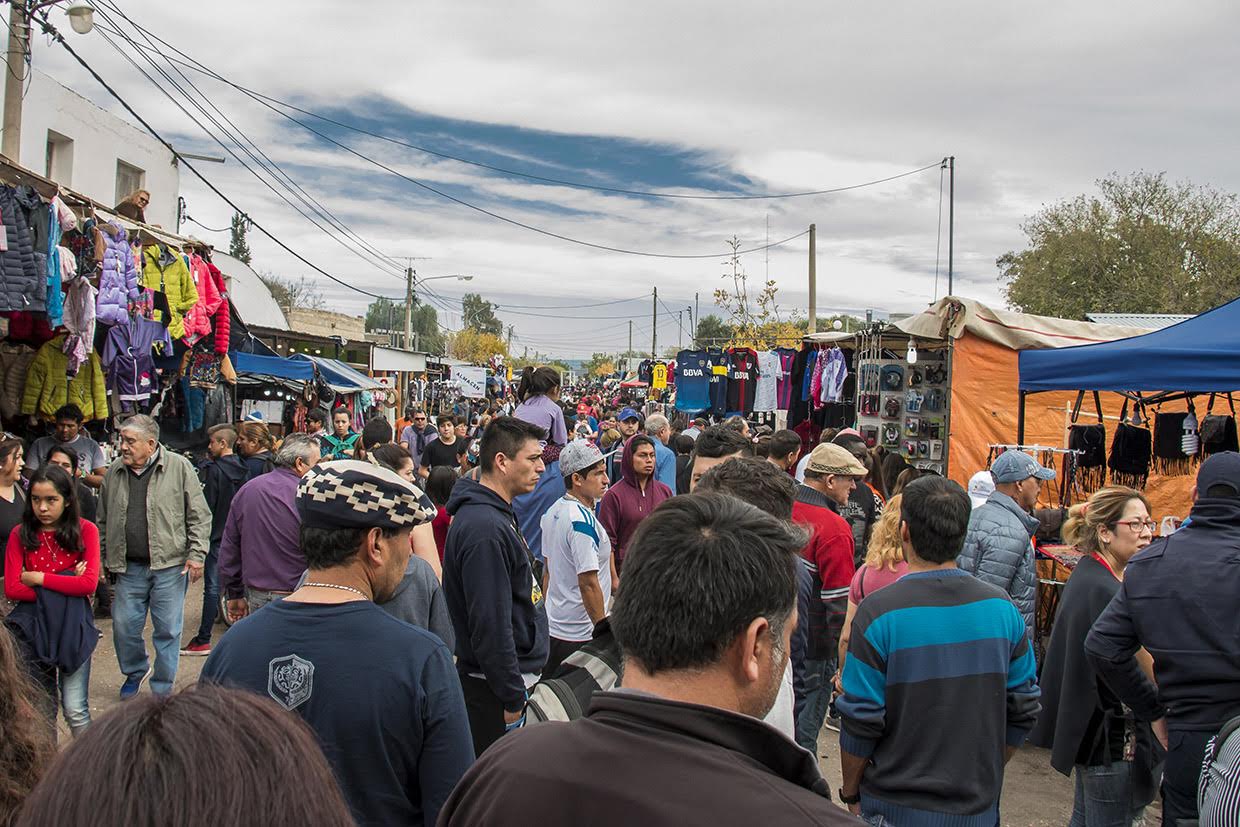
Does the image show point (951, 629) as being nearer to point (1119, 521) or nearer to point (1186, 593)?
point (1186, 593)

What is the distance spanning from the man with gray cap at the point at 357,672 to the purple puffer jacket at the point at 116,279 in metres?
5.37

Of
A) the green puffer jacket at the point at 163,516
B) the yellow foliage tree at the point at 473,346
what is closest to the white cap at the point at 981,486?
the green puffer jacket at the point at 163,516

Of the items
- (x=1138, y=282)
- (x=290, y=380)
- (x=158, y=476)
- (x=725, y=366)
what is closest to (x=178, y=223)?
(x=290, y=380)

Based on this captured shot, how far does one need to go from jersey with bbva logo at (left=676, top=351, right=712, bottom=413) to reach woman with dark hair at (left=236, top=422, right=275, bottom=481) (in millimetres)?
8814

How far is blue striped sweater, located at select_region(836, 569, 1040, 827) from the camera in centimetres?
298

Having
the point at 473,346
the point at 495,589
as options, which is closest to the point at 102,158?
the point at 495,589

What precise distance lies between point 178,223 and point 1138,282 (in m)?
31.8

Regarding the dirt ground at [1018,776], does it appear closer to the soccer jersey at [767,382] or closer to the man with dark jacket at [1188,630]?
the man with dark jacket at [1188,630]

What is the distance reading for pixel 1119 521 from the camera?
4.17 meters

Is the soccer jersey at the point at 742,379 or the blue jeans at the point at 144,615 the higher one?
the soccer jersey at the point at 742,379

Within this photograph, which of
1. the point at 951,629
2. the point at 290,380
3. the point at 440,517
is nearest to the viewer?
the point at 951,629

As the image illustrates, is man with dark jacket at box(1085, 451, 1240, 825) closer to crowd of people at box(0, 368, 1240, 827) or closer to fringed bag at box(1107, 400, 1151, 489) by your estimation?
crowd of people at box(0, 368, 1240, 827)

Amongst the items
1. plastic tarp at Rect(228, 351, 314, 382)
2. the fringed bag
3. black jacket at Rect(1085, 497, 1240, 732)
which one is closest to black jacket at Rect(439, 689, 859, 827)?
black jacket at Rect(1085, 497, 1240, 732)

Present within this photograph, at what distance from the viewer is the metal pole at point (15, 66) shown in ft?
29.7
